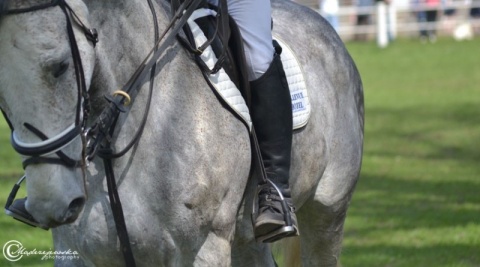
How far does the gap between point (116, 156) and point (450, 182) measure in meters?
8.65

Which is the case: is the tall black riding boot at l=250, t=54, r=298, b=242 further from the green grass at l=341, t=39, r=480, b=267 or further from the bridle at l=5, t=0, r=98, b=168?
the green grass at l=341, t=39, r=480, b=267

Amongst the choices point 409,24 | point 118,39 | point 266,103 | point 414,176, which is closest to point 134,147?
point 118,39

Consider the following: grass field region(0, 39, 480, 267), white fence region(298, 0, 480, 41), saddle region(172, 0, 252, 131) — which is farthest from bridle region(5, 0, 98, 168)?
white fence region(298, 0, 480, 41)

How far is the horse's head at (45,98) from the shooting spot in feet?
13.6

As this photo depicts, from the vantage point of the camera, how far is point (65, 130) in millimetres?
4250

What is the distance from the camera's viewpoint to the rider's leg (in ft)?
17.5

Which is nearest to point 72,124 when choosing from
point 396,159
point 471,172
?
point 471,172

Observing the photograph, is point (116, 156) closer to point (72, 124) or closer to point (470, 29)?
point (72, 124)

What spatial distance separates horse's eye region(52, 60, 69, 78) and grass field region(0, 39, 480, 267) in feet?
14.3

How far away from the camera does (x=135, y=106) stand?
4.79 metres

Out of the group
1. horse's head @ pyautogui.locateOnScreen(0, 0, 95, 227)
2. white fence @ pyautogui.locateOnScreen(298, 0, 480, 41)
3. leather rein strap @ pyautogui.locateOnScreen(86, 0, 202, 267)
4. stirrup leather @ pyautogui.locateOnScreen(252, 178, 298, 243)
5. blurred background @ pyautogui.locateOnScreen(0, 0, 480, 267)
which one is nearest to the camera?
horse's head @ pyautogui.locateOnScreen(0, 0, 95, 227)

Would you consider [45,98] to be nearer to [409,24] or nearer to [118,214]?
[118,214]

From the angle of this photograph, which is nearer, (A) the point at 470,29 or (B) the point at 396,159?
(B) the point at 396,159

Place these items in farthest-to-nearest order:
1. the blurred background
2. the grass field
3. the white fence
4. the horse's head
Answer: the white fence
the blurred background
the grass field
the horse's head
